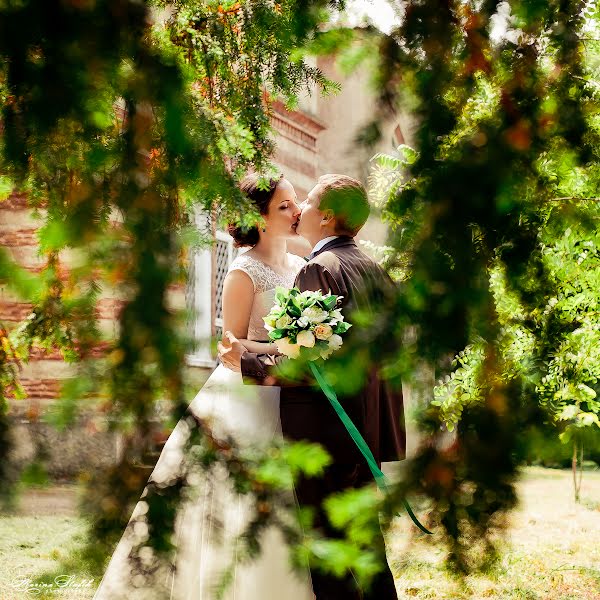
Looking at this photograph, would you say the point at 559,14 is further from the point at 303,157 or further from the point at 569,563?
the point at 303,157

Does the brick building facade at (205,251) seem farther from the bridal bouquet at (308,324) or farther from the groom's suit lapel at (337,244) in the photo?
the bridal bouquet at (308,324)

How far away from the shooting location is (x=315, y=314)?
321 centimetres

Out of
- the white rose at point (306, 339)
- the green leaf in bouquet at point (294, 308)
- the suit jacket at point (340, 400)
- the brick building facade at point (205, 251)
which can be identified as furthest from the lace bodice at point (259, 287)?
the white rose at point (306, 339)

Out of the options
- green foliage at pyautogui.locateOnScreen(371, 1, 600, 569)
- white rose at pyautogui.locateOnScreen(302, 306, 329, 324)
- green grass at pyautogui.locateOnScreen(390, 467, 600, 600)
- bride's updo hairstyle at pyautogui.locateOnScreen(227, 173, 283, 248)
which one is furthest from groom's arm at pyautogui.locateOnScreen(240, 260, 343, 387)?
green foliage at pyautogui.locateOnScreen(371, 1, 600, 569)

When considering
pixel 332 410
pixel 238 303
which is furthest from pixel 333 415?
pixel 238 303

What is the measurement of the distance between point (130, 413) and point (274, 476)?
296 millimetres

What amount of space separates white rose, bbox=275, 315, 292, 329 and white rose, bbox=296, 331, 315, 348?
0.23 meters

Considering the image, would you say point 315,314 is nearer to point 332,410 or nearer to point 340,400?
point 340,400

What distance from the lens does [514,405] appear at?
1470 millimetres

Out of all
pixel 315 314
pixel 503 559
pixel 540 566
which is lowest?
pixel 540 566

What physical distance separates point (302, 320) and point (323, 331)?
141 millimetres

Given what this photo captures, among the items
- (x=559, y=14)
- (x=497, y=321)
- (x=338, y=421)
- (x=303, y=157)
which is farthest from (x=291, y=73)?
(x=303, y=157)

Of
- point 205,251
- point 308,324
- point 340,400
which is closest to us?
point 205,251

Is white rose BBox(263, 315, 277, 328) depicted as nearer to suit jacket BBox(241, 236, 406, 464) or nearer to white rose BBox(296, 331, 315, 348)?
suit jacket BBox(241, 236, 406, 464)
